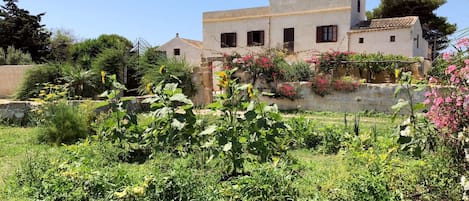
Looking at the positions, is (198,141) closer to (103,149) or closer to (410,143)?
(103,149)

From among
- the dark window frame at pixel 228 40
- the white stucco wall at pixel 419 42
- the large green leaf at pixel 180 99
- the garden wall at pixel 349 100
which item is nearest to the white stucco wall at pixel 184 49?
the dark window frame at pixel 228 40

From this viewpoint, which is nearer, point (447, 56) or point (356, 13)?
point (447, 56)

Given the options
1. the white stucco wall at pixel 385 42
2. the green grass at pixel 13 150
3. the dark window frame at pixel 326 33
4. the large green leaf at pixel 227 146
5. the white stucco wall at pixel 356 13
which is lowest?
the green grass at pixel 13 150

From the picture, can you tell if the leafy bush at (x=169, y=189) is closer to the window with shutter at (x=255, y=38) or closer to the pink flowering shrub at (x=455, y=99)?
the pink flowering shrub at (x=455, y=99)

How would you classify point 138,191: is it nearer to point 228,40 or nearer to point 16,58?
point 16,58

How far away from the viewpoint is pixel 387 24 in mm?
19312

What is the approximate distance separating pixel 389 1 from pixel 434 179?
2556 cm

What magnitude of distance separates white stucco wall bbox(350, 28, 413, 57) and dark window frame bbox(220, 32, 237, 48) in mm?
6756

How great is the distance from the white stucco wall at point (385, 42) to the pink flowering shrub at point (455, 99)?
55.1 ft

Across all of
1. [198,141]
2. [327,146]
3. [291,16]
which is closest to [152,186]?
[198,141]

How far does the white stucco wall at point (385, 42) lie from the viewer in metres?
18.5

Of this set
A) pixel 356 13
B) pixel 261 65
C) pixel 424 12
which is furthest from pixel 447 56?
pixel 424 12

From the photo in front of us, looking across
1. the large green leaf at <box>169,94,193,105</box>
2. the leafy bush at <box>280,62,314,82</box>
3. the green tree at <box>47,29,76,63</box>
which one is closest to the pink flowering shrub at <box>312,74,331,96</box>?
the leafy bush at <box>280,62,314,82</box>

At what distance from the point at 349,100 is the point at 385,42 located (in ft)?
27.8
